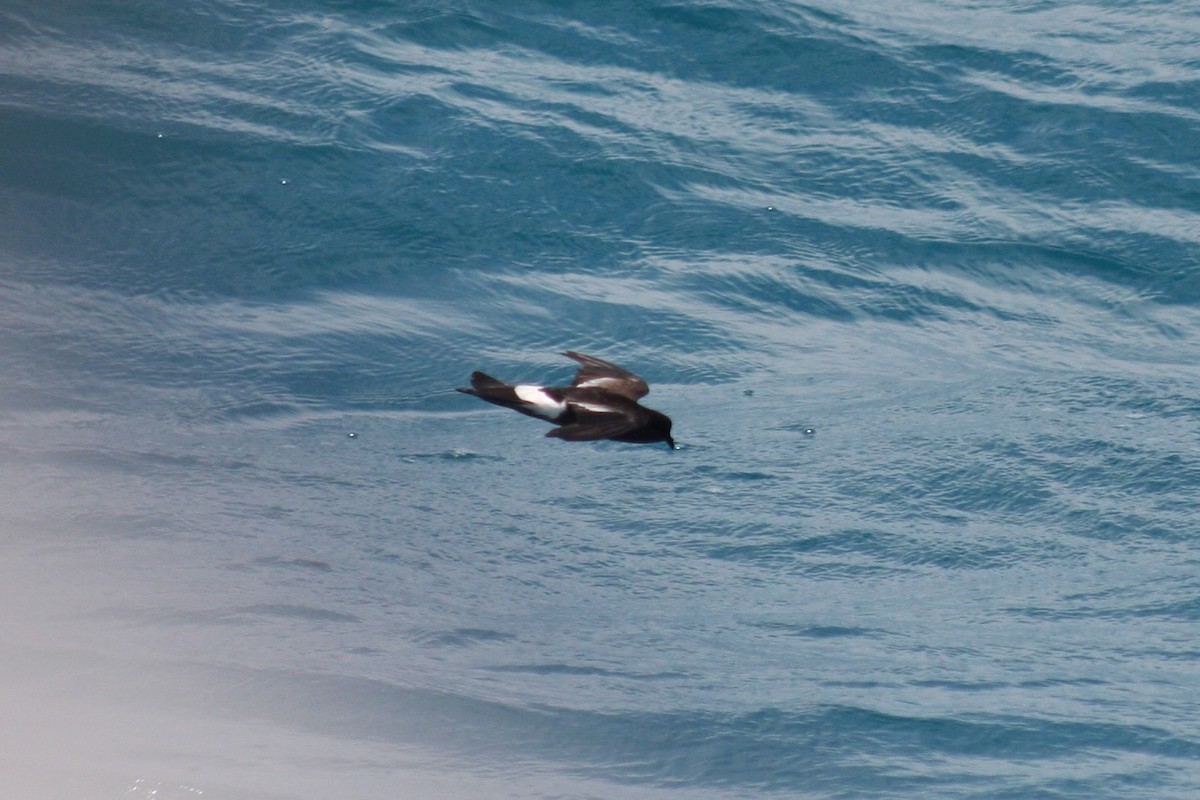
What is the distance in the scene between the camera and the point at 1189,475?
6.75 meters

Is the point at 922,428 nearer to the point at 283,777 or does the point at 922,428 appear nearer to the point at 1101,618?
the point at 1101,618

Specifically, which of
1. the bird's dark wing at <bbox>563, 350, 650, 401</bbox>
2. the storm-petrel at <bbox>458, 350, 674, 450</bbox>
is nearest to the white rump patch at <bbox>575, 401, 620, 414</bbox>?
the storm-petrel at <bbox>458, 350, 674, 450</bbox>

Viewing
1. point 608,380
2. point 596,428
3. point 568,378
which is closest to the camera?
point 596,428

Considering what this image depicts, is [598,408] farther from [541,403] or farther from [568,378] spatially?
[568,378]

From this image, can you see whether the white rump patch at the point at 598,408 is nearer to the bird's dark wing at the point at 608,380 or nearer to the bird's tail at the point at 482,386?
the bird's dark wing at the point at 608,380

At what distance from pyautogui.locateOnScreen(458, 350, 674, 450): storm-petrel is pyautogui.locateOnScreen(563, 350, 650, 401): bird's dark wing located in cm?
2

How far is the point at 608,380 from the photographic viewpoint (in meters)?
4.89

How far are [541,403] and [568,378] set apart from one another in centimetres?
257

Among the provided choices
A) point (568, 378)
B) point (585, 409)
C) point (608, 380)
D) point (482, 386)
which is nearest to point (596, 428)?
point (585, 409)

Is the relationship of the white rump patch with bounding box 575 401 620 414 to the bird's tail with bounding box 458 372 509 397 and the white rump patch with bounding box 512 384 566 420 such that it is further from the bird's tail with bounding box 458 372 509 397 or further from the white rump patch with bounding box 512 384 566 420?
the bird's tail with bounding box 458 372 509 397

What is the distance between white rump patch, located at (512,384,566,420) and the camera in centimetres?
454

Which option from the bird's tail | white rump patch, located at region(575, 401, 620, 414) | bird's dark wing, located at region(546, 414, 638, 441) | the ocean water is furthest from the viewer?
the ocean water

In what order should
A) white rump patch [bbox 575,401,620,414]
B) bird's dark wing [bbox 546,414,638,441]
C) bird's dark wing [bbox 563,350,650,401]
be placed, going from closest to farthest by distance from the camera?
bird's dark wing [bbox 546,414,638,441]
white rump patch [bbox 575,401,620,414]
bird's dark wing [bbox 563,350,650,401]

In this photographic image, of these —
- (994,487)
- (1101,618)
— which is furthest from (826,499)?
(1101,618)
